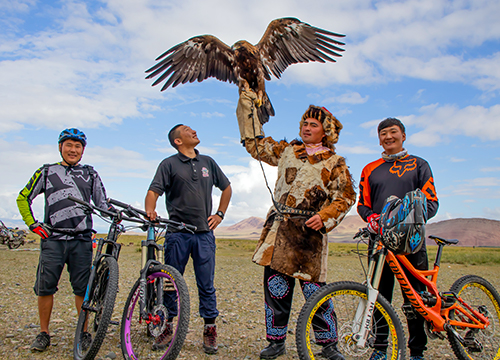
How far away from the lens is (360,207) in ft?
10.6

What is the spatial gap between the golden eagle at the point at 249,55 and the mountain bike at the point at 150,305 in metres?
2.08

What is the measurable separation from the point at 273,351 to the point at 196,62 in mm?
3431

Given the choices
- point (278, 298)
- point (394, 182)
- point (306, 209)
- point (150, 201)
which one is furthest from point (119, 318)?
point (394, 182)

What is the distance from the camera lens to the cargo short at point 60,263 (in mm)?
3410

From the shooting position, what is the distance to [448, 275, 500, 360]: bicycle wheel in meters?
3.23

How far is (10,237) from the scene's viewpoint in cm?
1553

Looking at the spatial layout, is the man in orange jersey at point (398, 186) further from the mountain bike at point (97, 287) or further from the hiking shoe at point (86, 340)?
the hiking shoe at point (86, 340)

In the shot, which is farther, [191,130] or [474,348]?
[191,130]

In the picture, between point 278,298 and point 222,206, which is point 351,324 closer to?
point 278,298

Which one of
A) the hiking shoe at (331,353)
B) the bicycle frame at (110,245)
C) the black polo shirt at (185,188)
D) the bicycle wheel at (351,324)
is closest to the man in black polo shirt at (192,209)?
the black polo shirt at (185,188)

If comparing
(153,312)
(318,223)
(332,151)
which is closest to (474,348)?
(318,223)

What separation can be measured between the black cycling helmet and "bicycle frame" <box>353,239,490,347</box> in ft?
0.39

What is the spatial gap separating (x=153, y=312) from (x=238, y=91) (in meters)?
2.29

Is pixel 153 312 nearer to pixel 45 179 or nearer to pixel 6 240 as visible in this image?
pixel 45 179
